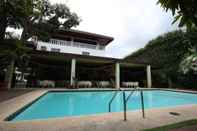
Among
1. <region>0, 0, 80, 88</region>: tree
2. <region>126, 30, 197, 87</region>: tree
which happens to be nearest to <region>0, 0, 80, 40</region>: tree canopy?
<region>0, 0, 80, 88</region>: tree

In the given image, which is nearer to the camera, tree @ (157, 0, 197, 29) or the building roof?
tree @ (157, 0, 197, 29)

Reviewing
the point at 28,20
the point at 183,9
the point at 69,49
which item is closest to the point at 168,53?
the point at 69,49

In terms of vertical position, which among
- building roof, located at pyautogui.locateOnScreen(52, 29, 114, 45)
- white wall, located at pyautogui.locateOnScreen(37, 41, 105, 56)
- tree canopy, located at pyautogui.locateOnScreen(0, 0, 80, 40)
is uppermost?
building roof, located at pyautogui.locateOnScreen(52, 29, 114, 45)

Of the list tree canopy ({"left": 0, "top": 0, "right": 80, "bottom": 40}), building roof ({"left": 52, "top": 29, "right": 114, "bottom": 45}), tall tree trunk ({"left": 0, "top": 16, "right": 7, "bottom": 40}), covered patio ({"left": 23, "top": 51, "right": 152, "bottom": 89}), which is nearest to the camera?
tall tree trunk ({"left": 0, "top": 16, "right": 7, "bottom": 40})

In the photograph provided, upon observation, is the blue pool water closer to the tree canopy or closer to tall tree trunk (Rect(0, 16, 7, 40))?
tall tree trunk (Rect(0, 16, 7, 40))

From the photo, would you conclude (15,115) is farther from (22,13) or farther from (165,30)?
(165,30)

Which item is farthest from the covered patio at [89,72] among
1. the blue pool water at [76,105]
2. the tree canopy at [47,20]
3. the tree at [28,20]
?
the blue pool water at [76,105]

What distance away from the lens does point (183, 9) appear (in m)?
2.55

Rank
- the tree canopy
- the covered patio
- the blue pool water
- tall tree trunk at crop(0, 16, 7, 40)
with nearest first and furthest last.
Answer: the blue pool water < tall tree trunk at crop(0, 16, 7, 40) < the tree canopy < the covered patio

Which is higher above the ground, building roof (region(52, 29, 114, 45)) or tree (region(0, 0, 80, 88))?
building roof (region(52, 29, 114, 45))

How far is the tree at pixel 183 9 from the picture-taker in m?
2.50

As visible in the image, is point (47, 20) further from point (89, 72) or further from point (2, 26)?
point (89, 72)

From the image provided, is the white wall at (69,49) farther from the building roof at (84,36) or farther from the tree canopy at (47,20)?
A: the tree canopy at (47,20)

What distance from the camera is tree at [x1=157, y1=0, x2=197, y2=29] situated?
2.50 metres
